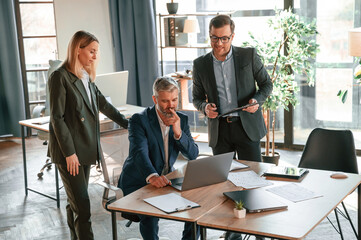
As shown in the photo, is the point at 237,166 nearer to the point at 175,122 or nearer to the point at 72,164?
the point at 175,122

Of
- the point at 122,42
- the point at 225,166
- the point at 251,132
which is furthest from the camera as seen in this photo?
the point at 122,42

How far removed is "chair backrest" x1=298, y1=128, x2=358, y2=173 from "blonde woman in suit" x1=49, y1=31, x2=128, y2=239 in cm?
156

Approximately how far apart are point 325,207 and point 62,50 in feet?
17.7

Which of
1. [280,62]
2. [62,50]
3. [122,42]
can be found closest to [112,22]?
[122,42]

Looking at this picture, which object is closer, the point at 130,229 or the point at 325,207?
the point at 325,207

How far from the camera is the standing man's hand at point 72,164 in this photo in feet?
11.6

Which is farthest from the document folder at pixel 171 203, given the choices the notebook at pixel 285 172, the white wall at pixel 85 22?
the white wall at pixel 85 22

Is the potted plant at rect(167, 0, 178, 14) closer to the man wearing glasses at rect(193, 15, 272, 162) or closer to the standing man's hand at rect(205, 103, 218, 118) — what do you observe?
the man wearing glasses at rect(193, 15, 272, 162)

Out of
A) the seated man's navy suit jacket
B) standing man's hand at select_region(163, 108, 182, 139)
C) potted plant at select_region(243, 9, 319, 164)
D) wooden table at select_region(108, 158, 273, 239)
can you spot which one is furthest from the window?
wooden table at select_region(108, 158, 273, 239)

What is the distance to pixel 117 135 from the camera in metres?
3.99

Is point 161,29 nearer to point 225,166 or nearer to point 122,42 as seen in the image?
point 122,42

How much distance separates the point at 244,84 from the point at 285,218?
1.51 m

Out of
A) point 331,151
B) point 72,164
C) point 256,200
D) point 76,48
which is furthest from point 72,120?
point 331,151

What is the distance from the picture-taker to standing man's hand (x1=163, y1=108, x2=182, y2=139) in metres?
3.38
